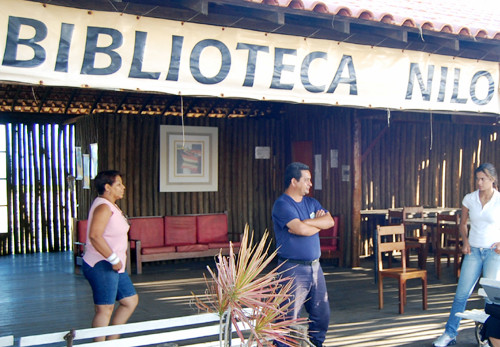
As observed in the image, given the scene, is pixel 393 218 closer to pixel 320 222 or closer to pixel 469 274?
pixel 469 274

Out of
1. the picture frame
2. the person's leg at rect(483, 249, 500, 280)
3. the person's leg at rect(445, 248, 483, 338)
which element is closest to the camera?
the person's leg at rect(483, 249, 500, 280)

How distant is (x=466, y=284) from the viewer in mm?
5590

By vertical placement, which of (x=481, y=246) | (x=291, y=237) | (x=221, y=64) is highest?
(x=221, y=64)

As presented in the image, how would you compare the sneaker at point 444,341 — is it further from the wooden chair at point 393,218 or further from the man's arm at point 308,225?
the wooden chair at point 393,218

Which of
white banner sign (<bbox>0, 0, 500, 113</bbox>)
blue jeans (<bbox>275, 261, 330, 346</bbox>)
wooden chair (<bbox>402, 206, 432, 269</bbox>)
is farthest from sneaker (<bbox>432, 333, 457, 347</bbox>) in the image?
wooden chair (<bbox>402, 206, 432, 269</bbox>)

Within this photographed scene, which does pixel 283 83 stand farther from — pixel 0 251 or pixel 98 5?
pixel 0 251

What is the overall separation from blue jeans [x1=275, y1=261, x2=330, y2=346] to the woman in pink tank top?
1.43m

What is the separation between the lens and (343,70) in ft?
20.7

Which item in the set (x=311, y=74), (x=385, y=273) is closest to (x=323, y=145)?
(x=385, y=273)

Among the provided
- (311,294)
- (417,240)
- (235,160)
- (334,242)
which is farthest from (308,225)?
(235,160)

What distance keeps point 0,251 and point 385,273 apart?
31.9 ft

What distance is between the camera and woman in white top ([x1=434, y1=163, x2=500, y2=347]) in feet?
18.2

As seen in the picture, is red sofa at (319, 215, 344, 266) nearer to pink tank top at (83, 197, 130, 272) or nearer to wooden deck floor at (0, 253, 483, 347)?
wooden deck floor at (0, 253, 483, 347)

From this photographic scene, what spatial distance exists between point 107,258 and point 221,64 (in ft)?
6.98
